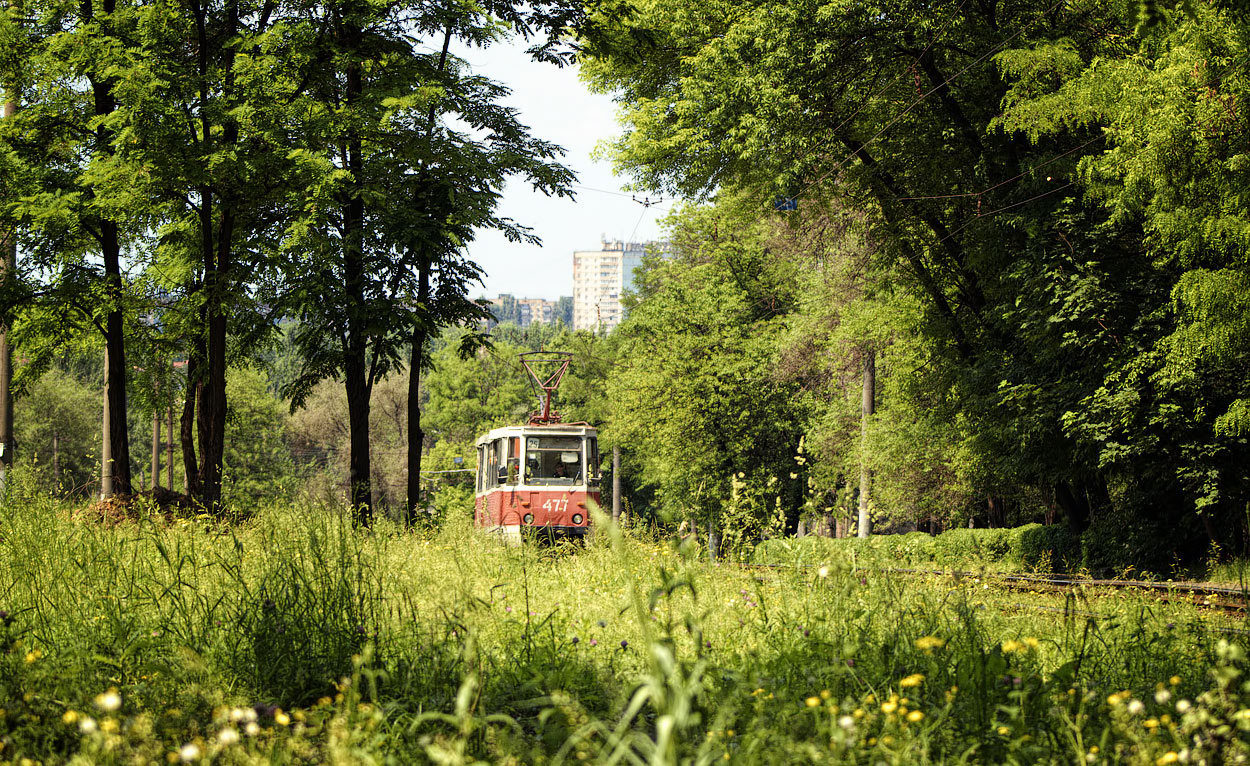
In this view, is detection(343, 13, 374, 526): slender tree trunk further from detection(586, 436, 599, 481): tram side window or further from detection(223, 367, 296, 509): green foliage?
detection(223, 367, 296, 509): green foliage

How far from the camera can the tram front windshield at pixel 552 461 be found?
21.2 metres

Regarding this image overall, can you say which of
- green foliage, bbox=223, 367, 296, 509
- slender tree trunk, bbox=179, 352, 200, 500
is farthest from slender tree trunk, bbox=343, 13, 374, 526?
green foliage, bbox=223, 367, 296, 509

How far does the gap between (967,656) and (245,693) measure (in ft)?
10.7

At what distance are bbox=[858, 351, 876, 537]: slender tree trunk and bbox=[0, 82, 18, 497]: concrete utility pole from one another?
20.8 m

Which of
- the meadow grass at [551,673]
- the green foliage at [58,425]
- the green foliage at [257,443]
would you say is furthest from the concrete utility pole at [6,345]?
the green foliage at [58,425]

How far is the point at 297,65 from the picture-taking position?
15.6m

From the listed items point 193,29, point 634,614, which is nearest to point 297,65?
point 193,29

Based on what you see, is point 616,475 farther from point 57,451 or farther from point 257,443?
point 57,451

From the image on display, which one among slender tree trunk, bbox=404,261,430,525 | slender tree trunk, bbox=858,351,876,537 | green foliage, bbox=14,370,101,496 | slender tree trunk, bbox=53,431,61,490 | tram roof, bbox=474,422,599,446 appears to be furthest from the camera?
green foliage, bbox=14,370,101,496

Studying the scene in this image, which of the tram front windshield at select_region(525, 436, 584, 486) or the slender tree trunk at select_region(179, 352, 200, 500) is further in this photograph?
the tram front windshield at select_region(525, 436, 584, 486)

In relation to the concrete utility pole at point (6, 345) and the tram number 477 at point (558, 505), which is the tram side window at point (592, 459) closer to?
the tram number 477 at point (558, 505)

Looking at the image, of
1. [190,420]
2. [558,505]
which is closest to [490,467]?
[558,505]

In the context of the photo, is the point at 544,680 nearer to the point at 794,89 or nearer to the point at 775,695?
the point at 775,695

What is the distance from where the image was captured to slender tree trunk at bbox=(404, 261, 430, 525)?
1761 centimetres
